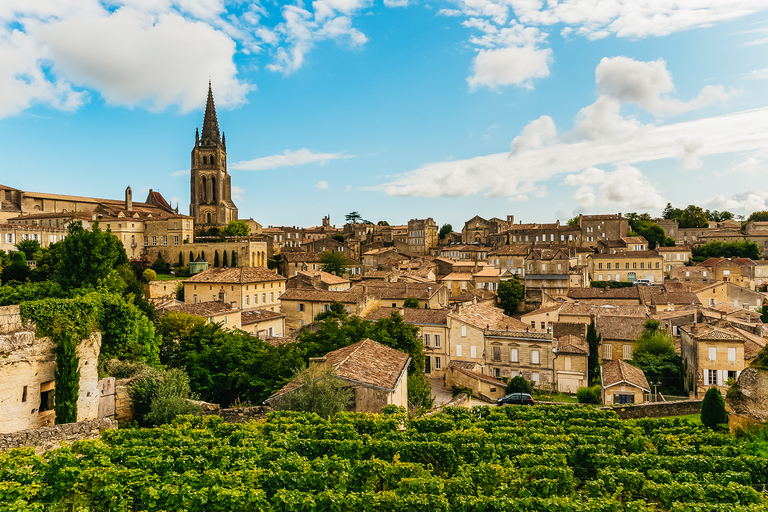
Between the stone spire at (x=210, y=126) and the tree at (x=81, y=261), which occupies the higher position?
the stone spire at (x=210, y=126)

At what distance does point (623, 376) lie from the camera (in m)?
26.4

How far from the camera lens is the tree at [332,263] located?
209 ft

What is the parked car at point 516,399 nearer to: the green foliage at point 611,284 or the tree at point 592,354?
the tree at point 592,354

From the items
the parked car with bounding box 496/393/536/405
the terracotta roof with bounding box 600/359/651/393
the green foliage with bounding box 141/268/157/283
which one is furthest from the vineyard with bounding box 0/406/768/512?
the green foliage with bounding box 141/268/157/283

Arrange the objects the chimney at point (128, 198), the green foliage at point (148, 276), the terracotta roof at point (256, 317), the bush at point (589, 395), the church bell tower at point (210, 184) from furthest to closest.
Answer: the church bell tower at point (210, 184) → the chimney at point (128, 198) → the green foliage at point (148, 276) → the terracotta roof at point (256, 317) → the bush at point (589, 395)

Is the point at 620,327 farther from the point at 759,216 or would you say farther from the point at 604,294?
the point at 759,216

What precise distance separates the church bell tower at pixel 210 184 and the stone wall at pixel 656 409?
7692cm

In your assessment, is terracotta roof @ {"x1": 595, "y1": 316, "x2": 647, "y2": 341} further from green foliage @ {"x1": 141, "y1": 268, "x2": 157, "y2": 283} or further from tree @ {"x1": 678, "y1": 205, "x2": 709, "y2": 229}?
tree @ {"x1": 678, "y1": 205, "x2": 709, "y2": 229}

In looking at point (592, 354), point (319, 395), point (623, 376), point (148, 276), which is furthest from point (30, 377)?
point (148, 276)

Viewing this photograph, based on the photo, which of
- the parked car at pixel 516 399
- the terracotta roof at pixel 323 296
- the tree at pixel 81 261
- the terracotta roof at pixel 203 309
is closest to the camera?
the parked car at pixel 516 399

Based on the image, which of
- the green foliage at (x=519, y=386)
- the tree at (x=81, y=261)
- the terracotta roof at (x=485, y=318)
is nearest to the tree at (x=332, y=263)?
the terracotta roof at (x=485, y=318)

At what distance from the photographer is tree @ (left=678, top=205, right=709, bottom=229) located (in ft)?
323

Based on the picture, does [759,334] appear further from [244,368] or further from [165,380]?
[165,380]

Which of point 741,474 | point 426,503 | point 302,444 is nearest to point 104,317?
point 302,444
